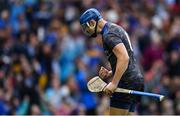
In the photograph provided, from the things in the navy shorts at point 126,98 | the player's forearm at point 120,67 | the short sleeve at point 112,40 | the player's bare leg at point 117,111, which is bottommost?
the player's bare leg at point 117,111

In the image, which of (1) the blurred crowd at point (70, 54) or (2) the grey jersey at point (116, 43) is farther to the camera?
(1) the blurred crowd at point (70, 54)

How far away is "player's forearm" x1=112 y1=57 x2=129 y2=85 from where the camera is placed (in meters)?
11.9

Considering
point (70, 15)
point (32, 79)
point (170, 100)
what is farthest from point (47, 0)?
point (170, 100)

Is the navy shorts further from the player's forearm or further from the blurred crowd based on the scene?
the blurred crowd

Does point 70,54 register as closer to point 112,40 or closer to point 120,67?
point 112,40

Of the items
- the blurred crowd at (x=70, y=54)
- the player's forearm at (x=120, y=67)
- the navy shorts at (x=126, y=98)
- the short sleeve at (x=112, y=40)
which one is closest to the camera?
the player's forearm at (x=120, y=67)

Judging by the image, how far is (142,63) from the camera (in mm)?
19594

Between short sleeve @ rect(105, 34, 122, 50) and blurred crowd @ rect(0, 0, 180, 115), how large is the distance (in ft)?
18.5

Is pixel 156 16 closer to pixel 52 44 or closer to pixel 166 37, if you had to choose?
pixel 166 37

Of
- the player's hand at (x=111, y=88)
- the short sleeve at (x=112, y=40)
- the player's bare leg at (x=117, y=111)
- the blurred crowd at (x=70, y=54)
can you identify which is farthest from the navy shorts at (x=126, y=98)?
the blurred crowd at (x=70, y=54)

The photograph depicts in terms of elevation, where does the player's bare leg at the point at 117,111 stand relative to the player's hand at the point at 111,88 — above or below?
below

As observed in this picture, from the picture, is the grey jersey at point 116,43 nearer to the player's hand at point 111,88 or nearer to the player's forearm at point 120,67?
the player's forearm at point 120,67

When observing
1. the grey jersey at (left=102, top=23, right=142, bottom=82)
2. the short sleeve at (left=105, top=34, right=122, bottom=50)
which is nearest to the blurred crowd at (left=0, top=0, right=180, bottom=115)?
the grey jersey at (left=102, top=23, right=142, bottom=82)

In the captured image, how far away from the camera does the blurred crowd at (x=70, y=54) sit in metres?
18.1
